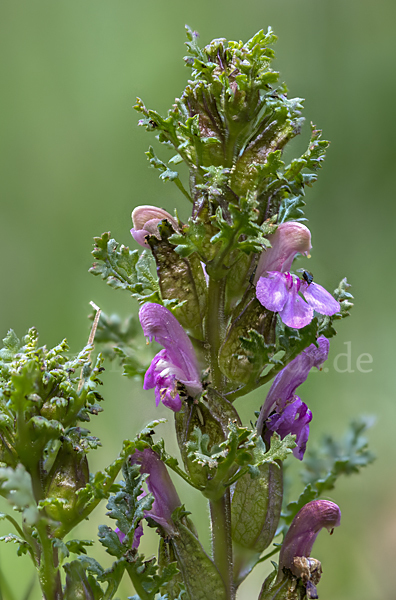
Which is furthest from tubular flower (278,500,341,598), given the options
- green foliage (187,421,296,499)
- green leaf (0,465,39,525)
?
green leaf (0,465,39,525)

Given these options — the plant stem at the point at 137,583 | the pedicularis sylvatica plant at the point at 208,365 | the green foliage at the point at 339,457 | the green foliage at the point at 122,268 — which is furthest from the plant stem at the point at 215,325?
the green foliage at the point at 339,457

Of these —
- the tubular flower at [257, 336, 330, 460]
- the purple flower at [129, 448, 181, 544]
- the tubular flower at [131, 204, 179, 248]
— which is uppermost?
the tubular flower at [131, 204, 179, 248]

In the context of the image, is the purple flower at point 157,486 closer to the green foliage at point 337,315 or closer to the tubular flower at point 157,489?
the tubular flower at point 157,489

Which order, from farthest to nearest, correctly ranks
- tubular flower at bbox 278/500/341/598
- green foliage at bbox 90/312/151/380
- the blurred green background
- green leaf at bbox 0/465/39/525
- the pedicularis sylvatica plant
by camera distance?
the blurred green background
green foliage at bbox 90/312/151/380
tubular flower at bbox 278/500/341/598
the pedicularis sylvatica plant
green leaf at bbox 0/465/39/525

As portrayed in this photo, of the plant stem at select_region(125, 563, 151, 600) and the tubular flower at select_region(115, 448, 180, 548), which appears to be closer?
the plant stem at select_region(125, 563, 151, 600)

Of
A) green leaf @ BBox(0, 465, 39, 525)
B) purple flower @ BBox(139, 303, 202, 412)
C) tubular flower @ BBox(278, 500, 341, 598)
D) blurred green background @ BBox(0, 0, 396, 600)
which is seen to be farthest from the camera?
blurred green background @ BBox(0, 0, 396, 600)

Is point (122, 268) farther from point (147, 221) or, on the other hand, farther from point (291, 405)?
point (291, 405)

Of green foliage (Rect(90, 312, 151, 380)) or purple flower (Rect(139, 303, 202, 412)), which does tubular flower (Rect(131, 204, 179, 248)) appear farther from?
green foliage (Rect(90, 312, 151, 380))
